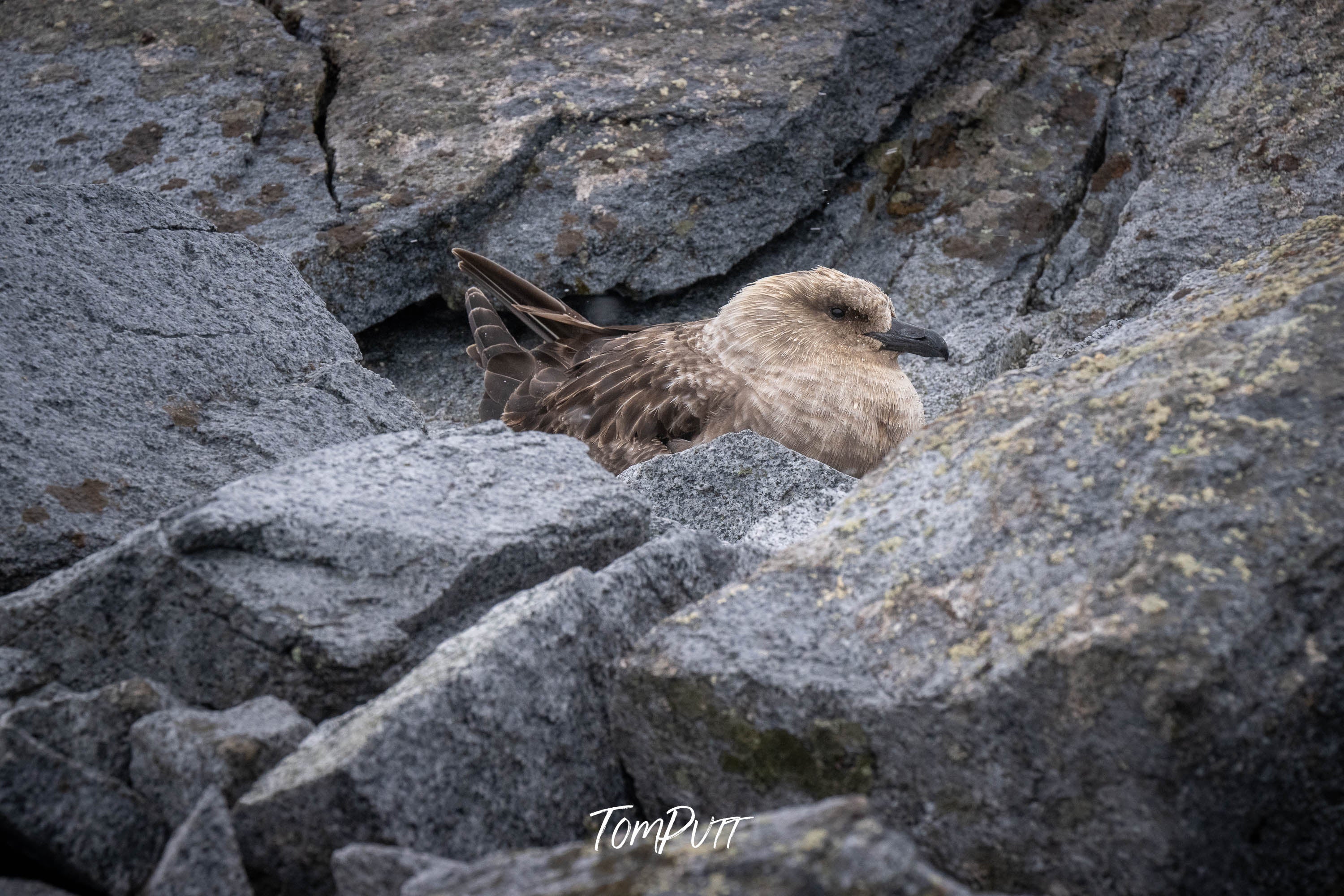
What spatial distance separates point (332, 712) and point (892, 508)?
1061 millimetres

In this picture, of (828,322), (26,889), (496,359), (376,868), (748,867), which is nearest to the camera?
(748,867)

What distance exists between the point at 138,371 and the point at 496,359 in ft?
5.87

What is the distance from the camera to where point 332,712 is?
1953 millimetres

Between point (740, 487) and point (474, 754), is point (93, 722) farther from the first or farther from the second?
point (740, 487)

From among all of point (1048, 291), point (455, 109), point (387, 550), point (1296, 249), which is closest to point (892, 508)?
point (387, 550)

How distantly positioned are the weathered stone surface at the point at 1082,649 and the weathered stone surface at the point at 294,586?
1.50 feet

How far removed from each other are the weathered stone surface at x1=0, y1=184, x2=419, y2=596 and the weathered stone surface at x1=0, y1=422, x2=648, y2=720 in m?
0.51

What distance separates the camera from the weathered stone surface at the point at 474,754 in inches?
61.4

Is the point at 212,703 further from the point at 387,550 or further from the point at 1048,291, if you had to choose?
the point at 1048,291

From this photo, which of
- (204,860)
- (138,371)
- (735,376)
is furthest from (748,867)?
(735,376)

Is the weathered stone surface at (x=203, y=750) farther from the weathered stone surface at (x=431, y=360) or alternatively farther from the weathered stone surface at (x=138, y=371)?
the weathered stone surface at (x=431, y=360)

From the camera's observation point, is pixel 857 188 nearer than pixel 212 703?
No

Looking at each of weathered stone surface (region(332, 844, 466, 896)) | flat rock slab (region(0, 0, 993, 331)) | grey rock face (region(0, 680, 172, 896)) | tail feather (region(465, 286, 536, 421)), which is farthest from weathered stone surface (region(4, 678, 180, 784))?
flat rock slab (region(0, 0, 993, 331))

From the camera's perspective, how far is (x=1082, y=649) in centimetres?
147
